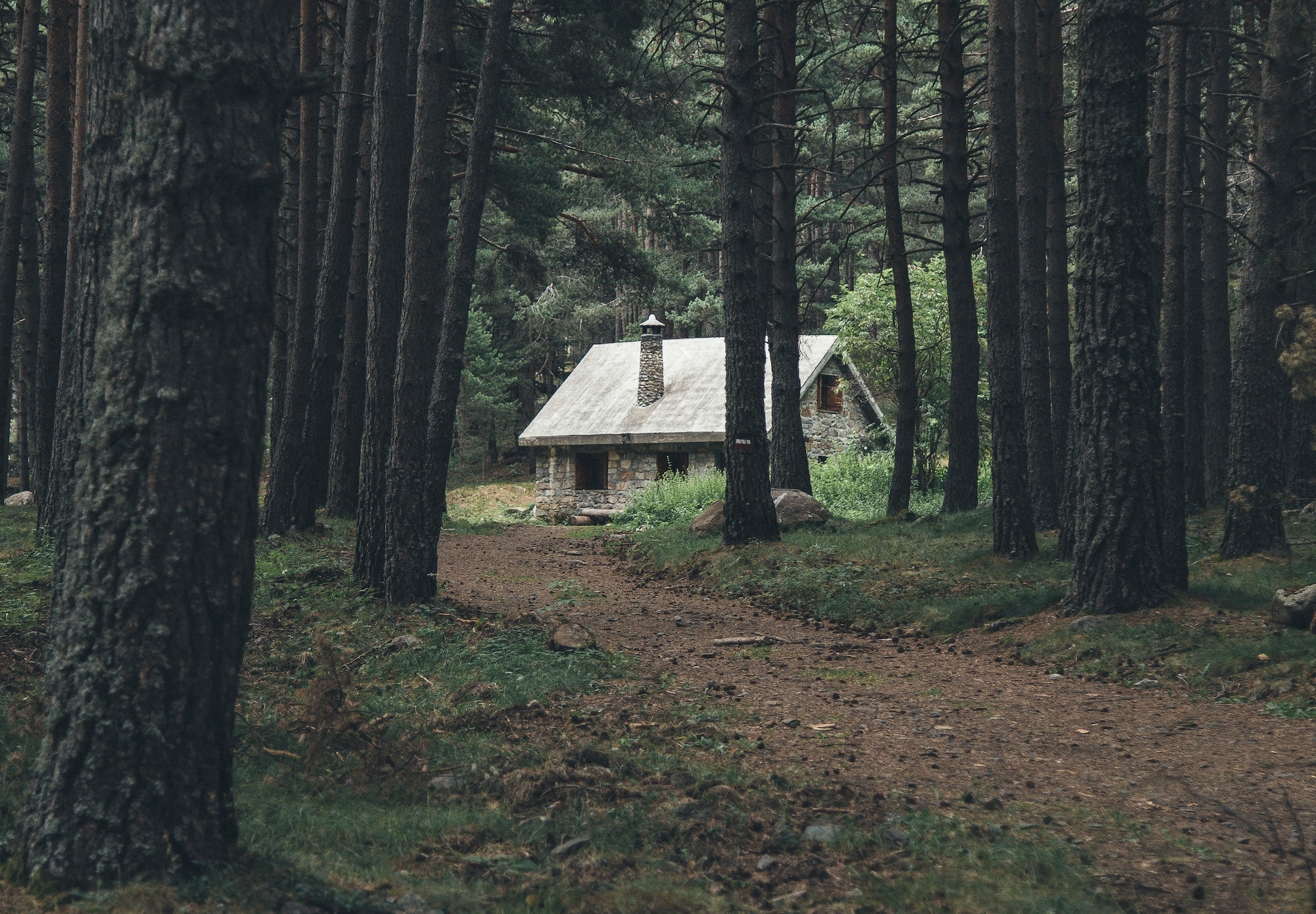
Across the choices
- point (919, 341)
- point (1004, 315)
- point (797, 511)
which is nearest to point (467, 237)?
point (1004, 315)

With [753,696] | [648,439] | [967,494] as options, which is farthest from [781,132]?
[753,696]

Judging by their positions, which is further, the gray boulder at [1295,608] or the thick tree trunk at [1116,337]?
the thick tree trunk at [1116,337]

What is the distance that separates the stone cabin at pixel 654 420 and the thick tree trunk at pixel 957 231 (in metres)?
11.4

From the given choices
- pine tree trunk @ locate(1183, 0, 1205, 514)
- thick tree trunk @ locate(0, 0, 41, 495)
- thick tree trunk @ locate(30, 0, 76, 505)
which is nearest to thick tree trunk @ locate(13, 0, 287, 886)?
thick tree trunk @ locate(30, 0, 76, 505)

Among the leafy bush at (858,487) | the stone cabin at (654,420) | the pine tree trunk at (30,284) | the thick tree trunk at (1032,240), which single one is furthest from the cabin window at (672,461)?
the thick tree trunk at (1032,240)

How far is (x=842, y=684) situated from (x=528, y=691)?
2.30 metres

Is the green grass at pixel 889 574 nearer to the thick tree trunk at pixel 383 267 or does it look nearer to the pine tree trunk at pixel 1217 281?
the thick tree trunk at pixel 383 267

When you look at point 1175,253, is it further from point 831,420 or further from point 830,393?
point 830,393

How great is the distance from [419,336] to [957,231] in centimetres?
872

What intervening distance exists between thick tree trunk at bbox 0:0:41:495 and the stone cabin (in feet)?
45.9

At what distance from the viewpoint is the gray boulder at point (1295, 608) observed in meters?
7.04

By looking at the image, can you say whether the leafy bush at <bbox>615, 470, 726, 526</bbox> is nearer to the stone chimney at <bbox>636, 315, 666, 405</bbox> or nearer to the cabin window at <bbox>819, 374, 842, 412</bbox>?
the stone chimney at <bbox>636, 315, 666, 405</bbox>

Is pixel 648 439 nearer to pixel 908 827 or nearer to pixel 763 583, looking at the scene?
pixel 763 583

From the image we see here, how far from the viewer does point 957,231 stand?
14.5 m
